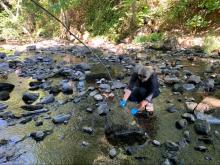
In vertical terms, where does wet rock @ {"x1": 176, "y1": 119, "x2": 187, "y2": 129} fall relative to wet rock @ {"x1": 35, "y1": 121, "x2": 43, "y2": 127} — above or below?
above

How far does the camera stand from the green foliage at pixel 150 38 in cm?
1270

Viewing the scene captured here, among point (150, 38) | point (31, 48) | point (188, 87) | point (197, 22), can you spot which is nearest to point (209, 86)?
point (188, 87)

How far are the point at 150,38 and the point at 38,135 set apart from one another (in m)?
8.63

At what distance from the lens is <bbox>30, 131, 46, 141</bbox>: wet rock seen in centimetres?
498

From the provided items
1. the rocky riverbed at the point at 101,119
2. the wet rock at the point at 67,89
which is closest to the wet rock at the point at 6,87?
the rocky riverbed at the point at 101,119

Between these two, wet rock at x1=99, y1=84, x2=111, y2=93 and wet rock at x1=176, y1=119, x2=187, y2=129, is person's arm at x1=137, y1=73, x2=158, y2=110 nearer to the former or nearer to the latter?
wet rock at x1=176, y1=119, x2=187, y2=129

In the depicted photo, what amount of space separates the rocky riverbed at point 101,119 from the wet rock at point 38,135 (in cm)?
1

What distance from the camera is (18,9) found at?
17406 millimetres

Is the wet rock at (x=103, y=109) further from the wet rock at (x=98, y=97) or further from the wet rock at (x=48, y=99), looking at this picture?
the wet rock at (x=48, y=99)

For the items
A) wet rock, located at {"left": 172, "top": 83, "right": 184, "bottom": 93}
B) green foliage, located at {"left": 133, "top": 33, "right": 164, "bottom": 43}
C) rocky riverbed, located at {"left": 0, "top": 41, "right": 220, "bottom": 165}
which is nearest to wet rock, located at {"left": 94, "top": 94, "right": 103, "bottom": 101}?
rocky riverbed, located at {"left": 0, "top": 41, "right": 220, "bottom": 165}

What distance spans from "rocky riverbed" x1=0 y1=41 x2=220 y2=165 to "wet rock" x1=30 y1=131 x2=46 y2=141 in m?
0.01

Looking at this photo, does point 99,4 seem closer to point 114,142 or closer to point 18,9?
point 18,9

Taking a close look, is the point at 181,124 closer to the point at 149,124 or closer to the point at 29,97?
the point at 149,124

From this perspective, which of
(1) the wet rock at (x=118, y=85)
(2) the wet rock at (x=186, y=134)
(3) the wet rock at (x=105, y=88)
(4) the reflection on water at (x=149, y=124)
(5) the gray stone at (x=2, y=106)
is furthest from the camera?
(1) the wet rock at (x=118, y=85)
